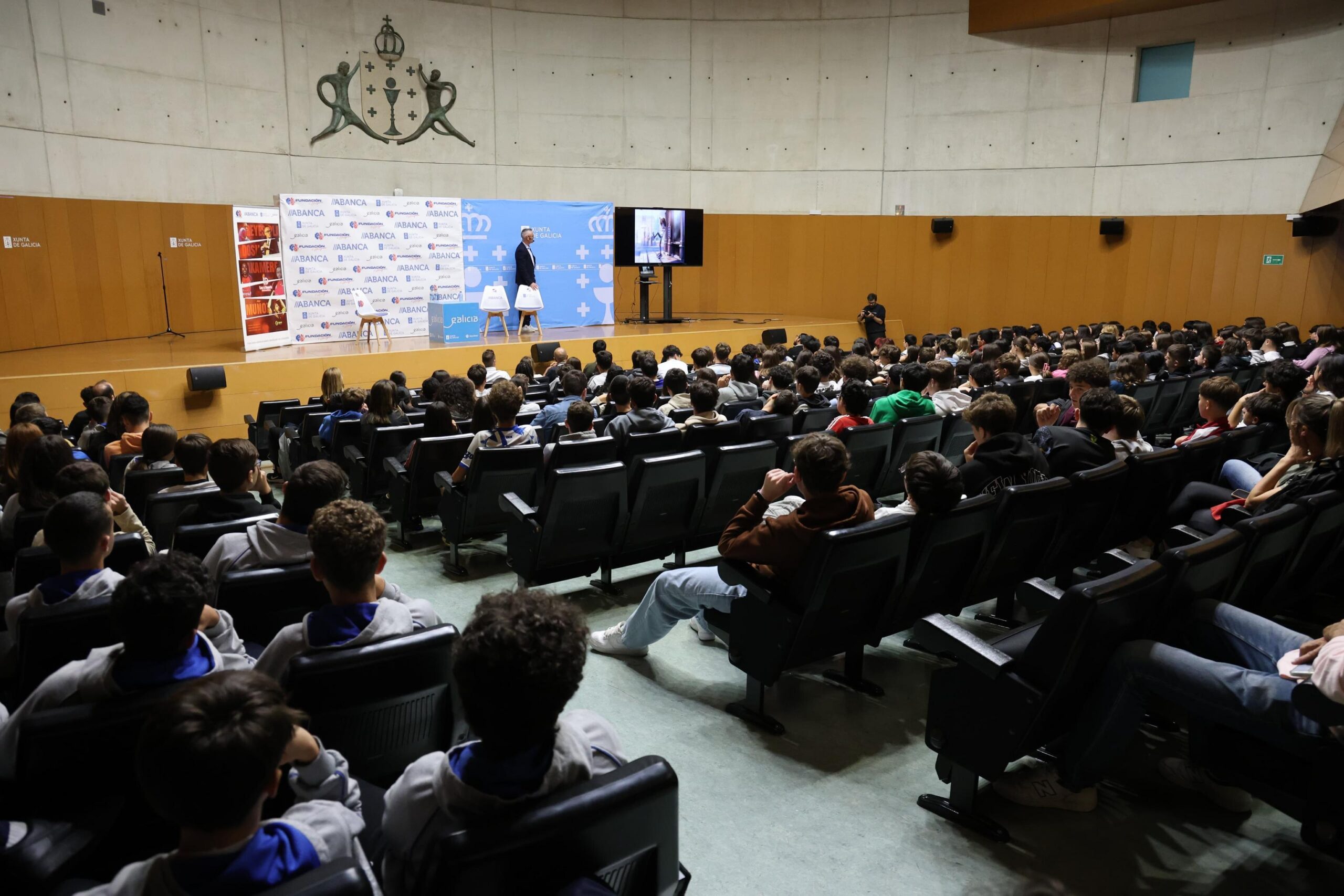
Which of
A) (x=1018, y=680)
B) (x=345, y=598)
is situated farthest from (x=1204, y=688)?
(x=345, y=598)

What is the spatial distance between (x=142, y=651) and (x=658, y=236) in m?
12.5

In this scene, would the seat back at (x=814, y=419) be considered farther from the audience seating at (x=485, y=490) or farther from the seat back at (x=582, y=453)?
the audience seating at (x=485, y=490)

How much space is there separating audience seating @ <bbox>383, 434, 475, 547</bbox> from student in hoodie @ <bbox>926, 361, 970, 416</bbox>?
3117mm

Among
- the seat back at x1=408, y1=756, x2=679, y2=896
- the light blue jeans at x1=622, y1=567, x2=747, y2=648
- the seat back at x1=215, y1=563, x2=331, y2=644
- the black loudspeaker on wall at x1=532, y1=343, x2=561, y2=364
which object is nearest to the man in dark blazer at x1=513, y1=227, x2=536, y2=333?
the black loudspeaker on wall at x1=532, y1=343, x2=561, y2=364

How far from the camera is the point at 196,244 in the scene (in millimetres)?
11945

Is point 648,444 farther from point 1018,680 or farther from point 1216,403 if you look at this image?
point 1216,403

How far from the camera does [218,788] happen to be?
4.05 feet

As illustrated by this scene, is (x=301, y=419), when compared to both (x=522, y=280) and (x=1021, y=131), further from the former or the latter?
(x=1021, y=131)

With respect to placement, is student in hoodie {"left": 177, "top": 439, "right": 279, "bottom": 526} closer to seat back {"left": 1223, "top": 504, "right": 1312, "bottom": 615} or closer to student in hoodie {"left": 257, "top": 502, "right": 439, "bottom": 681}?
student in hoodie {"left": 257, "top": 502, "right": 439, "bottom": 681}

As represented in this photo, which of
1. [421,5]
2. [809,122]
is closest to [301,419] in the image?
[421,5]

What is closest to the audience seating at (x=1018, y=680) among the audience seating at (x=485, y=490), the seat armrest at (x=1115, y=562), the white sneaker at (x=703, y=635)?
the seat armrest at (x=1115, y=562)

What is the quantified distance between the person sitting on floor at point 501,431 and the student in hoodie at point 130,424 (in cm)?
179

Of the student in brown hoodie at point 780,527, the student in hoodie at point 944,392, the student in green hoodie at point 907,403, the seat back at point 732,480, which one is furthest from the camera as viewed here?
the student in hoodie at point 944,392

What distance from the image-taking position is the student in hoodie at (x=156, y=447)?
159 inches
